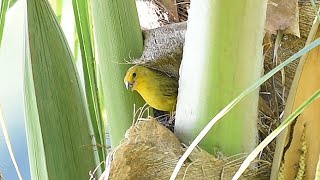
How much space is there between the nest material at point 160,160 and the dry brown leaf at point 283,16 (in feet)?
0.51

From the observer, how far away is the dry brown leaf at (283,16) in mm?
561

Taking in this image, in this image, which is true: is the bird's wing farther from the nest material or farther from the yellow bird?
the nest material

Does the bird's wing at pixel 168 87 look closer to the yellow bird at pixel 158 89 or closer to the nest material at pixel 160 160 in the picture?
the yellow bird at pixel 158 89

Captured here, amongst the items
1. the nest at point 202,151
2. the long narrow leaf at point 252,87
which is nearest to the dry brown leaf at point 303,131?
the nest at point 202,151

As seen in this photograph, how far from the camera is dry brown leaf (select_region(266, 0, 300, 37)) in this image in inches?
22.1

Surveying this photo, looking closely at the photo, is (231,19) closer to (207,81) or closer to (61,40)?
(207,81)

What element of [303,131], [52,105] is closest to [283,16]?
[303,131]

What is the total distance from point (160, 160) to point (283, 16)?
193 millimetres

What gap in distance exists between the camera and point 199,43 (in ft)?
1.54

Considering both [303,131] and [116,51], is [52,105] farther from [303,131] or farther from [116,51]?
[303,131]

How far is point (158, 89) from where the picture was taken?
2.24 ft

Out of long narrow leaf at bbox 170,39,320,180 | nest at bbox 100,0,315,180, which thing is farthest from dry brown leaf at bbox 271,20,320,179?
long narrow leaf at bbox 170,39,320,180

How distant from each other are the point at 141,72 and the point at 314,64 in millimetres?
245

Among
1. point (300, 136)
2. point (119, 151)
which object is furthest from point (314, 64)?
point (119, 151)
